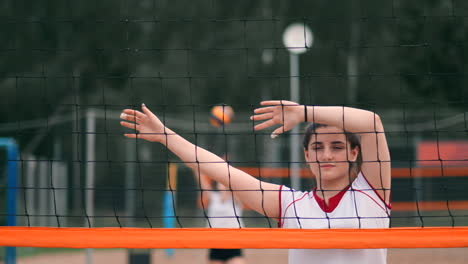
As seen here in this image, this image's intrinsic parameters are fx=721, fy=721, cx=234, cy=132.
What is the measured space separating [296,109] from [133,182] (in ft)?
35.7

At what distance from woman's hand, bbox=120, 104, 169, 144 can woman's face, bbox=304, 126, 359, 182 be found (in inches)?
26.2

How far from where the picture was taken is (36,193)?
1255 cm

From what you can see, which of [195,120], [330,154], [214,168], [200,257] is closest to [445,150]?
[200,257]

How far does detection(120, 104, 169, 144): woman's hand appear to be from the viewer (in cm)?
319

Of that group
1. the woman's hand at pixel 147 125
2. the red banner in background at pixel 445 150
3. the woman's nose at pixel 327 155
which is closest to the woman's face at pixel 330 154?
the woman's nose at pixel 327 155

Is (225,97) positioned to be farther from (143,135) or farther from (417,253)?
(143,135)

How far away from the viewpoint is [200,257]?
11938 millimetres

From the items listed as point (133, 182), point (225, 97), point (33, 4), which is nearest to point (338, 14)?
point (225, 97)

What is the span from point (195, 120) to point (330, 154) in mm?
6540

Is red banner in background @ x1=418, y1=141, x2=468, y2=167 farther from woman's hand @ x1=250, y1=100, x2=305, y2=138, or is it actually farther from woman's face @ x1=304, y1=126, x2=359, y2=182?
woman's hand @ x1=250, y1=100, x2=305, y2=138

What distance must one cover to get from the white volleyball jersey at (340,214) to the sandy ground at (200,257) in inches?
295

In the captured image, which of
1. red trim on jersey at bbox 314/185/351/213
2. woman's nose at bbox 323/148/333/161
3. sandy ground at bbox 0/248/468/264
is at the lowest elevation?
sandy ground at bbox 0/248/468/264

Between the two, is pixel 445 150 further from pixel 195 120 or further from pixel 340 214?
pixel 340 214

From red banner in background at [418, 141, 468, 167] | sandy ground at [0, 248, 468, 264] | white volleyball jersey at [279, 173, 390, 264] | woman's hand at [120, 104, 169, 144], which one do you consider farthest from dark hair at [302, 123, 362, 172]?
red banner in background at [418, 141, 468, 167]
